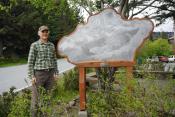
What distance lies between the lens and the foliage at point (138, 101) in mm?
6094

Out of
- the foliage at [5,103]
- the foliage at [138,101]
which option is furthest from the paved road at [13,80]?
the foliage at [138,101]

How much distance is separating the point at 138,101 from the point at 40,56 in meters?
3.01

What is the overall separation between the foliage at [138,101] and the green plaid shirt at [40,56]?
2.11 metres

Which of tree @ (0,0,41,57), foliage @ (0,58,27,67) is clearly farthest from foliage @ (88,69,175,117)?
tree @ (0,0,41,57)

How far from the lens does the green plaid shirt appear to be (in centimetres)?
852

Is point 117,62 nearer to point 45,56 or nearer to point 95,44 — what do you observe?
point 95,44

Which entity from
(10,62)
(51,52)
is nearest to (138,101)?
(51,52)

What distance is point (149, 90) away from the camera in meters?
6.30

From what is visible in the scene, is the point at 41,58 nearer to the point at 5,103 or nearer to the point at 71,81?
the point at 5,103

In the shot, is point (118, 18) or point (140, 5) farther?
point (140, 5)

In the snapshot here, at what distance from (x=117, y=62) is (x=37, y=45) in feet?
5.99

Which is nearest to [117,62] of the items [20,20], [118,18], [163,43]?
[118,18]

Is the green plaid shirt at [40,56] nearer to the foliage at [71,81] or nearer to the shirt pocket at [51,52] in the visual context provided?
the shirt pocket at [51,52]

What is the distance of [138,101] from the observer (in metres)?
6.02
